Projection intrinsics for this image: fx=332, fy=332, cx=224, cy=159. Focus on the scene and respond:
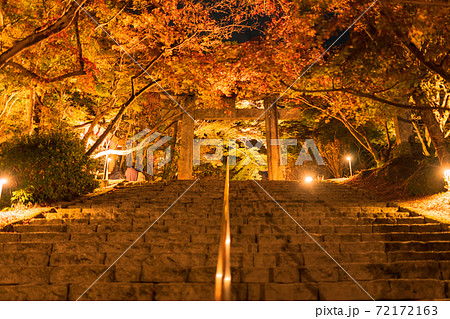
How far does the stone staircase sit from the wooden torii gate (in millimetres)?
9416

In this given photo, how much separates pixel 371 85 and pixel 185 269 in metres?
9.22

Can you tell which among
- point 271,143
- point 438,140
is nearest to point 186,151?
point 271,143

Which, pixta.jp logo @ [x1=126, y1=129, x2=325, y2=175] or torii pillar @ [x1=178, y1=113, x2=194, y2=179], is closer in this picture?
torii pillar @ [x1=178, y1=113, x2=194, y2=179]

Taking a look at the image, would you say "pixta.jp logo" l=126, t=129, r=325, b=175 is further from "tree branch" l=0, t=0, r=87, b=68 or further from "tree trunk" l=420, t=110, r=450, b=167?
"tree branch" l=0, t=0, r=87, b=68

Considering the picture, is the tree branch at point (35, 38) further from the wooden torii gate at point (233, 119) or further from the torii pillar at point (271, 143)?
the torii pillar at point (271, 143)

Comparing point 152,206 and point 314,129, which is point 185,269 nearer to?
point 152,206

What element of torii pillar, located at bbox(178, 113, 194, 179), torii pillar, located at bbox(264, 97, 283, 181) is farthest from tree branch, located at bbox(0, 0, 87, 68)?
torii pillar, located at bbox(264, 97, 283, 181)

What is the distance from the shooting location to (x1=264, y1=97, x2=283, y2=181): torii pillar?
16562mm

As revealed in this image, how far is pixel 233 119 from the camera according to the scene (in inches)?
680

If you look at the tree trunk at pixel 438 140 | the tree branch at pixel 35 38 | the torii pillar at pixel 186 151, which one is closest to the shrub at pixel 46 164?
the tree branch at pixel 35 38

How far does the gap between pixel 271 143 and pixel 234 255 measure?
42.3ft

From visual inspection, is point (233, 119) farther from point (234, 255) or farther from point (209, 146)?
point (234, 255)

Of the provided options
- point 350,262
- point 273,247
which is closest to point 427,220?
point 350,262

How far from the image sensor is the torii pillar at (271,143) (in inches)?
652
